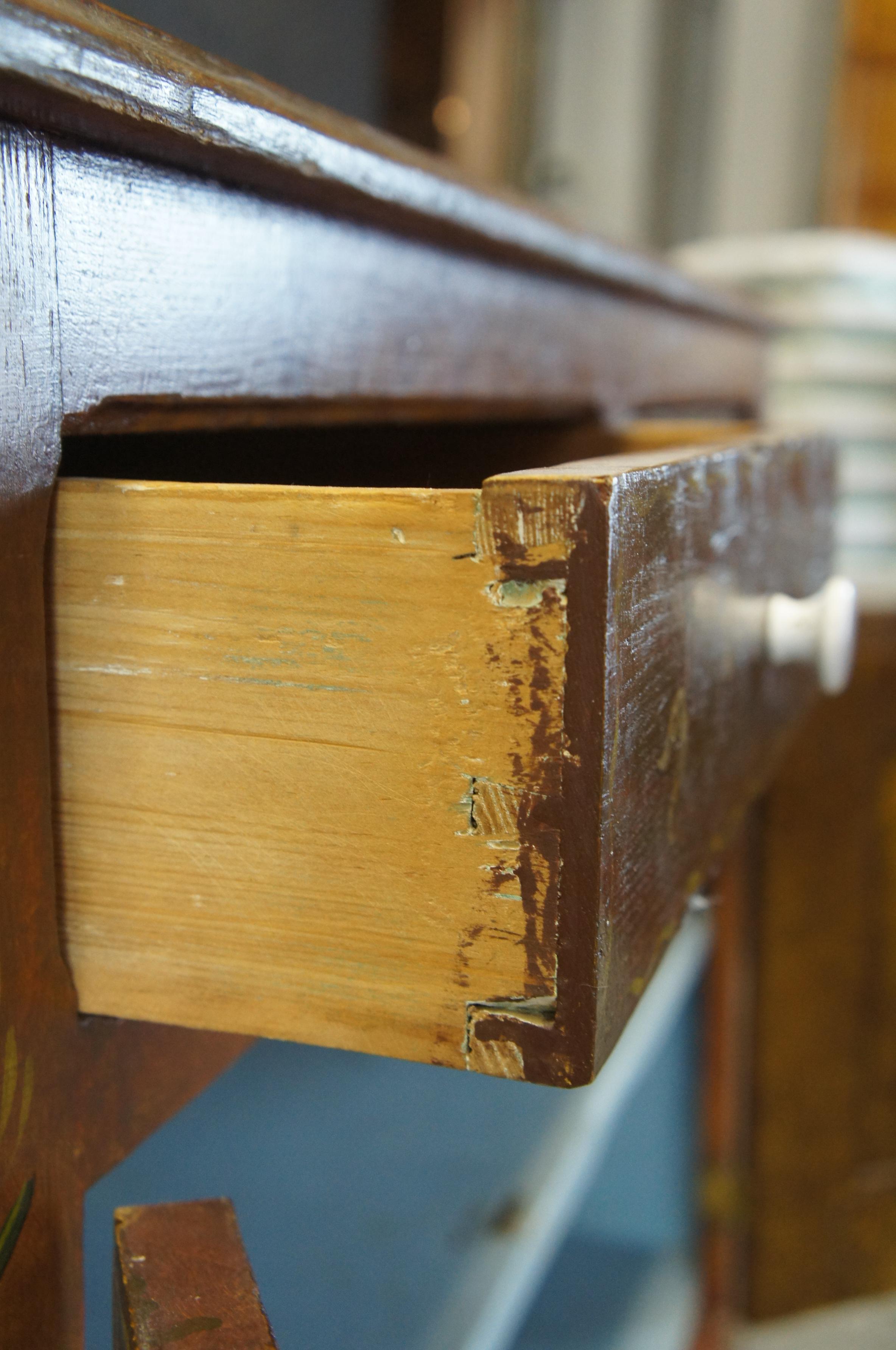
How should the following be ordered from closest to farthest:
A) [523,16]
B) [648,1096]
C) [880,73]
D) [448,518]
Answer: [448,518] → [648,1096] → [880,73] → [523,16]

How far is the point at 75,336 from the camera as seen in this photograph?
0.32 m

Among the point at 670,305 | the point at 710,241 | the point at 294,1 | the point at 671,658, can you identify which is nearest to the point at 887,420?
the point at 670,305

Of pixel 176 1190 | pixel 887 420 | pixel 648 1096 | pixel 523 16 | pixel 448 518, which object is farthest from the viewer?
pixel 523 16

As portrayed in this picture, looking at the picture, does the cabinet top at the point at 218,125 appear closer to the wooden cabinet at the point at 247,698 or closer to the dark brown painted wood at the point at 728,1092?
the wooden cabinet at the point at 247,698

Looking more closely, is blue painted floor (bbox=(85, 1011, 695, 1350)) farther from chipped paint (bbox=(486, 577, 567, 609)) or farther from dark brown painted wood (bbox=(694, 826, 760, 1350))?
dark brown painted wood (bbox=(694, 826, 760, 1350))

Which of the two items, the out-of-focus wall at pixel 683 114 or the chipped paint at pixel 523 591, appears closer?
the chipped paint at pixel 523 591

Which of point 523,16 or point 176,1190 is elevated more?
point 523,16

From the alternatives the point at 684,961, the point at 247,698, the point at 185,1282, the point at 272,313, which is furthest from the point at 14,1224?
the point at 684,961

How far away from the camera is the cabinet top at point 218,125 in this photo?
0.27 metres

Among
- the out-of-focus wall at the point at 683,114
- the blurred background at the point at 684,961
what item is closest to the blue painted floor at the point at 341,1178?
the blurred background at the point at 684,961

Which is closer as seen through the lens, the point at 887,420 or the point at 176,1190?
the point at 176,1190

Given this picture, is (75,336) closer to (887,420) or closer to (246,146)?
(246,146)

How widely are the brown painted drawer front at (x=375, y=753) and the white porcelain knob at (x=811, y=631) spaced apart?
0.47 ft

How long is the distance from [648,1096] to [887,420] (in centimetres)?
87
